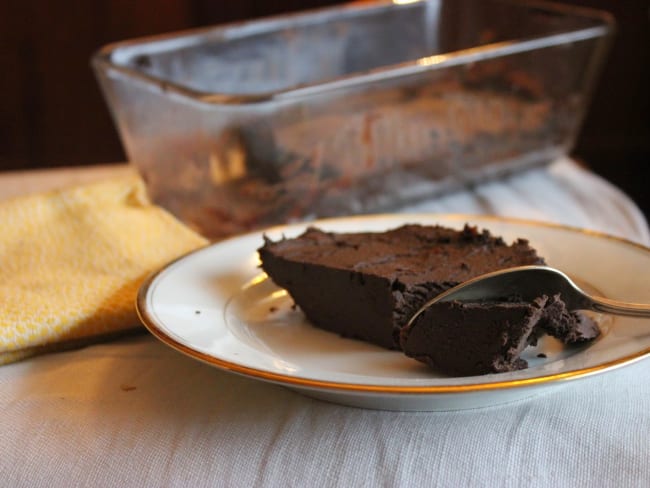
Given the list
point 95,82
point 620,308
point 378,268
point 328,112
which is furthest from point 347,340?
point 95,82

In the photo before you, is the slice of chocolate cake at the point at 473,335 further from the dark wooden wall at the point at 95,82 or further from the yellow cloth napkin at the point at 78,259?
the dark wooden wall at the point at 95,82

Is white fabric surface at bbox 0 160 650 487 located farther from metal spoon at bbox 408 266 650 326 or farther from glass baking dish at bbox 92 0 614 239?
glass baking dish at bbox 92 0 614 239

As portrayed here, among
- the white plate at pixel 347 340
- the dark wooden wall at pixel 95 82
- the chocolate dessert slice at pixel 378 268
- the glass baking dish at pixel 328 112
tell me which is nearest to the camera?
the white plate at pixel 347 340

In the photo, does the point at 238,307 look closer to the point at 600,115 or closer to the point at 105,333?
the point at 105,333

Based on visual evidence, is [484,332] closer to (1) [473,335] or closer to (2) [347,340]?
(1) [473,335]

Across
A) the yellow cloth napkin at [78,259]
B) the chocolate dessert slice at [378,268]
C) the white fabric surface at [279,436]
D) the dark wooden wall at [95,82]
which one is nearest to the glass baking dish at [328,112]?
the yellow cloth napkin at [78,259]
